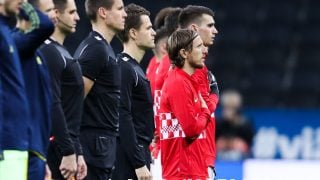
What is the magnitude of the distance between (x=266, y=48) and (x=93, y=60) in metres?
7.50

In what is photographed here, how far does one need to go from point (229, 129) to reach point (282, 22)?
288cm

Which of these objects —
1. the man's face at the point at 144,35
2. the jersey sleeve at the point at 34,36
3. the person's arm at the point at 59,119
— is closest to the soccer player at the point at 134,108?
the man's face at the point at 144,35

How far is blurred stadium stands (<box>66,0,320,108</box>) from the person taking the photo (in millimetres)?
13891

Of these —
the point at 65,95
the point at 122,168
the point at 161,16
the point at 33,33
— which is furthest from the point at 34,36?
the point at 161,16

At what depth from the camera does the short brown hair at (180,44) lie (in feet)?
24.2

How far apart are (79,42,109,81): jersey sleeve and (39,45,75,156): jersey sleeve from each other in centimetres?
49

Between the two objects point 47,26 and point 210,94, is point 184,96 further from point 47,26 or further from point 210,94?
point 47,26

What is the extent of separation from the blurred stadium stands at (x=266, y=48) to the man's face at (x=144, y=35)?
5783mm

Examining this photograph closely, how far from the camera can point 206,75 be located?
7629mm

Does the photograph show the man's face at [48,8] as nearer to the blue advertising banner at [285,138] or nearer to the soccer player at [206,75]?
the soccer player at [206,75]

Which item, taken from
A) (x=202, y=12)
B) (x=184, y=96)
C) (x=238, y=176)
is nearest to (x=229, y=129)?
(x=238, y=176)

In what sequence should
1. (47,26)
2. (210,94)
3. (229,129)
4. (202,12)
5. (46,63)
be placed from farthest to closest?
(229,129), (202,12), (210,94), (46,63), (47,26)

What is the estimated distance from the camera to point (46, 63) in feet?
21.6

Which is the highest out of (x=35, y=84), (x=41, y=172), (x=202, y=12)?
(x=202, y=12)
